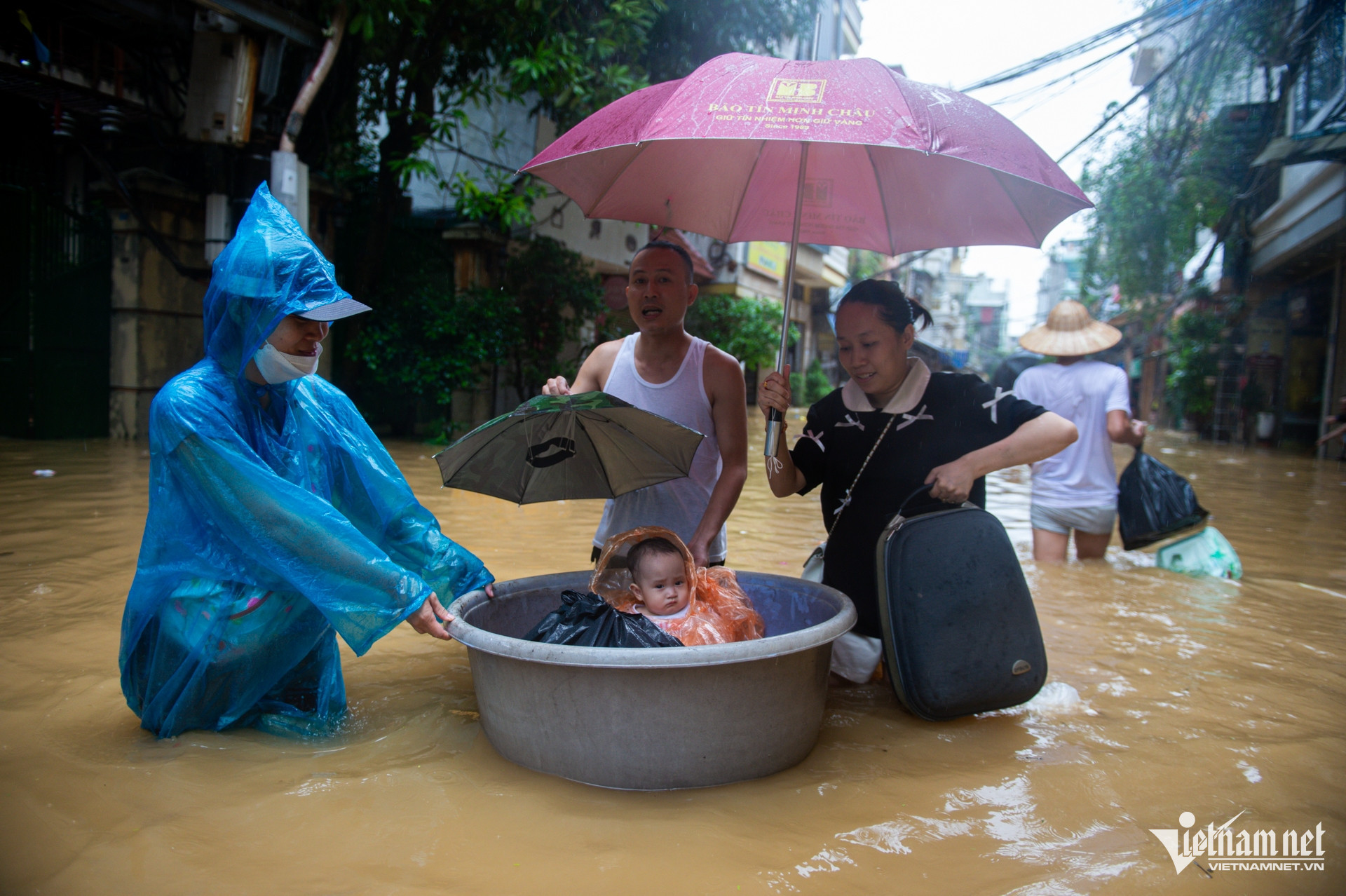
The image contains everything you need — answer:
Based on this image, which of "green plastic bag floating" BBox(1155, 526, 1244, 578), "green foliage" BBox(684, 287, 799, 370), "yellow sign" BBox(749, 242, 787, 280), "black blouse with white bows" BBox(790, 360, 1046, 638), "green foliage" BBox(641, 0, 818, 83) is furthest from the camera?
"yellow sign" BBox(749, 242, 787, 280)

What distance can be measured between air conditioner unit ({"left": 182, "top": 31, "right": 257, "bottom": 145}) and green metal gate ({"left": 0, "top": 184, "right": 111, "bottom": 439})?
7.41ft

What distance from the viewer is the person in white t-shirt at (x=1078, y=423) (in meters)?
5.03

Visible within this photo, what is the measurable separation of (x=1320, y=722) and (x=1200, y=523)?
261 centimetres

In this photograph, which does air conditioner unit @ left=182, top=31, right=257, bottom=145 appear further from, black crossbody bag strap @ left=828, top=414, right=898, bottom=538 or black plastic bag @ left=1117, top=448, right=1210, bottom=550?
black plastic bag @ left=1117, top=448, right=1210, bottom=550

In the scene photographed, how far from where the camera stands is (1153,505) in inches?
206

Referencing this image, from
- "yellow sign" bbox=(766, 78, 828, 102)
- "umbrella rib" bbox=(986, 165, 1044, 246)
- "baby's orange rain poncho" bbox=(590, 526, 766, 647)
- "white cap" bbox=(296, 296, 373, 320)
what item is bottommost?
"baby's orange rain poncho" bbox=(590, 526, 766, 647)

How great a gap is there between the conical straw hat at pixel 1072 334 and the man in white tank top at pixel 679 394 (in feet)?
9.41

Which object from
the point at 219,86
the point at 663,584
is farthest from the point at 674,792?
the point at 219,86

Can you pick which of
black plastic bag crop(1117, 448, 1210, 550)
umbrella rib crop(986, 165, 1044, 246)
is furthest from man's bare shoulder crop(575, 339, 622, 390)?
black plastic bag crop(1117, 448, 1210, 550)

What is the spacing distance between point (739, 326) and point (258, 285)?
13.4 meters

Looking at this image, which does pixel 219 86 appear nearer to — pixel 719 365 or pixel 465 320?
pixel 465 320

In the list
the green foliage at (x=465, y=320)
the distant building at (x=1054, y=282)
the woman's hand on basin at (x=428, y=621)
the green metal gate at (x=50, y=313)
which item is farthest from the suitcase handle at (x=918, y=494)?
the distant building at (x=1054, y=282)

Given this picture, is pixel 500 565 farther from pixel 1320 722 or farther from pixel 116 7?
pixel 116 7

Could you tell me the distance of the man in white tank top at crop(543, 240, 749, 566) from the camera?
118 inches
